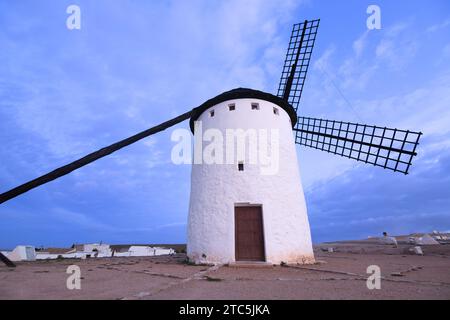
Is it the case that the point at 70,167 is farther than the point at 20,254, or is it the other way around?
the point at 20,254

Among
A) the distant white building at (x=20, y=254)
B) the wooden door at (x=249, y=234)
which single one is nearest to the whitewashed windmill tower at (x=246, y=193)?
the wooden door at (x=249, y=234)

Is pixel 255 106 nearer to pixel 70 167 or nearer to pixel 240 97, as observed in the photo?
pixel 240 97

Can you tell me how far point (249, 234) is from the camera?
363 inches

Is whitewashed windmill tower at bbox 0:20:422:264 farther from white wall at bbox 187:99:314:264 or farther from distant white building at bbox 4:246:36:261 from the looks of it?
distant white building at bbox 4:246:36:261

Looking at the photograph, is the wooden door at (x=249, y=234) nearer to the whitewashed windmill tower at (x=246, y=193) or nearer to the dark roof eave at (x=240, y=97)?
the whitewashed windmill tower at (x=246, y=193)

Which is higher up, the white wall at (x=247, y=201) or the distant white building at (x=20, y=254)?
the white wall at (x=247, y=201)

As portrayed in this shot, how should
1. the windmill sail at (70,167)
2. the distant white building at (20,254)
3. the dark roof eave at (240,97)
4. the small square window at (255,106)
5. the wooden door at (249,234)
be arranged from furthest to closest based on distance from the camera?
the distant white building at (20,254) < the small square window at (255,106) < the dark roof eave at (240,97) < the wooden door at (249,234) < the windmill sail at (70,167)

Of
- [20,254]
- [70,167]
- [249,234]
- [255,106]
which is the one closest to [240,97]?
[255,106]

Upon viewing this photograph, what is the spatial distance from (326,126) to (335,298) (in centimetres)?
1137

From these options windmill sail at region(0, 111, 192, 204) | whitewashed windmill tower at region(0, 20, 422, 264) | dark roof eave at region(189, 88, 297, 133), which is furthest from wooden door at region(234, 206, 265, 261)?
windmill sail at region(0, 111, 192, 204)

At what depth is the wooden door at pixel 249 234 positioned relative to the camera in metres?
9.02

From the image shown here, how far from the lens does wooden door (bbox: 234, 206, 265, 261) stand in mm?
9023
